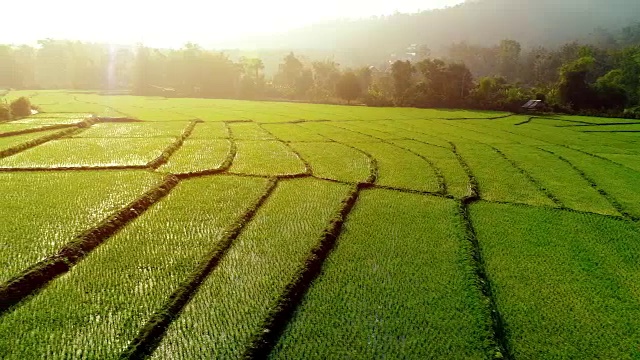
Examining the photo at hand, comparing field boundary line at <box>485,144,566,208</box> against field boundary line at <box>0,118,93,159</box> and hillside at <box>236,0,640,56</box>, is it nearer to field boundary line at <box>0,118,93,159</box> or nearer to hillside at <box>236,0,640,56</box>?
field boundary line at <box>0,118,93,159</box>

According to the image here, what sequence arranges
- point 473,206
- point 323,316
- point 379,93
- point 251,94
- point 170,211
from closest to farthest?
point 323,316 → point 170,211 → point 473,206 → point 379,93 → point 251,94

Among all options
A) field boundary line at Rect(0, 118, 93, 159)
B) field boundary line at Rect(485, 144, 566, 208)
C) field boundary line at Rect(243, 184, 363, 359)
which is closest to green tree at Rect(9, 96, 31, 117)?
field boundary line at Rect(0, 118, 93, 159)

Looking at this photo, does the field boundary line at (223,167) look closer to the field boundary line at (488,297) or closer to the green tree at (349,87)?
the field boundary line at (488,297)

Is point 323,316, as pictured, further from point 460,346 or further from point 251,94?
point 251,94

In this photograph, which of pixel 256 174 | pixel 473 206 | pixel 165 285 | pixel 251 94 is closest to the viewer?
pixel 165 285

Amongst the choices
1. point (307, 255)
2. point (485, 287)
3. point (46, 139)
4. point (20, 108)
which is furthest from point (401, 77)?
point (485, 287)

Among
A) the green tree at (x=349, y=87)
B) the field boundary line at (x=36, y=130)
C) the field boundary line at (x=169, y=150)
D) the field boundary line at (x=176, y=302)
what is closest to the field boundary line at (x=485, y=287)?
the field boundary line at (x=176, y=302)

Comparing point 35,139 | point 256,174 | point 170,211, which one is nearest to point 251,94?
point 35,139
